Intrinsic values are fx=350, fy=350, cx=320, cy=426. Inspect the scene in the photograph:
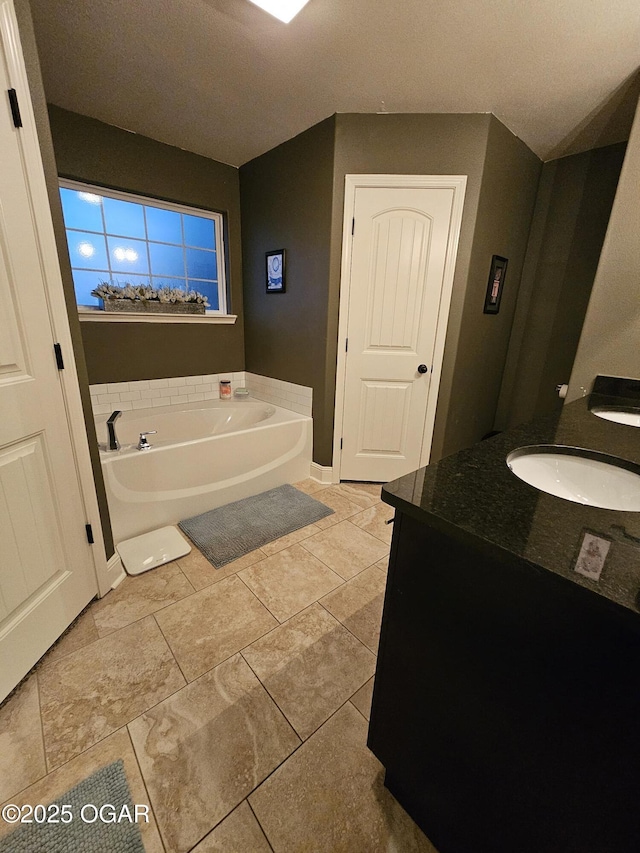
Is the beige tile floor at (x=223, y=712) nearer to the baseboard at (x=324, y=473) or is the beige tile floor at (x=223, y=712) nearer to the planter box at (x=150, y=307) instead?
the baseboard at (x=324, y=473)

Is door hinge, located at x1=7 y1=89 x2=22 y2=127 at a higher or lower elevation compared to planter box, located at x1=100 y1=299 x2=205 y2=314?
higher

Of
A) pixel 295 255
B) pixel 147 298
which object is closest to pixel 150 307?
pixel 147 298

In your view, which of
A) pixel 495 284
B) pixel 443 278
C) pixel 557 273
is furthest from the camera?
pixel 557 273

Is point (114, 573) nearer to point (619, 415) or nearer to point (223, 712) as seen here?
point (223, 712)

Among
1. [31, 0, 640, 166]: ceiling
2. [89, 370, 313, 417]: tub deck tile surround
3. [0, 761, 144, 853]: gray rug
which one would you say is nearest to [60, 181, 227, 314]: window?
[31, 0, 640, 166]: ceiling

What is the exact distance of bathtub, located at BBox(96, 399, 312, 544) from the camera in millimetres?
1957

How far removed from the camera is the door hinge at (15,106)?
42.4 inches

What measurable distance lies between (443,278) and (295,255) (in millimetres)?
1109

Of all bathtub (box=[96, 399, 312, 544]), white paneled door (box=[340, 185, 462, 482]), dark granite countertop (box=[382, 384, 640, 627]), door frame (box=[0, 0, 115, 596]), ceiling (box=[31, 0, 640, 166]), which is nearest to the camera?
dark granite countertop (box=[382, 384, 640, 627])

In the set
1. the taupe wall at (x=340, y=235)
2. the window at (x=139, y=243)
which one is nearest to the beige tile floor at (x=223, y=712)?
the taupe wall at (x=340, y=235)

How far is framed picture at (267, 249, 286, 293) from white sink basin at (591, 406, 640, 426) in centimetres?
224

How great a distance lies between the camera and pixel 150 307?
8.93ft

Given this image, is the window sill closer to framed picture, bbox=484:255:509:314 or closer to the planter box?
the planter box

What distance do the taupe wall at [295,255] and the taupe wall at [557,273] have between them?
189 centimetres
